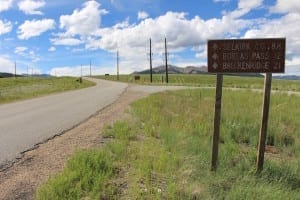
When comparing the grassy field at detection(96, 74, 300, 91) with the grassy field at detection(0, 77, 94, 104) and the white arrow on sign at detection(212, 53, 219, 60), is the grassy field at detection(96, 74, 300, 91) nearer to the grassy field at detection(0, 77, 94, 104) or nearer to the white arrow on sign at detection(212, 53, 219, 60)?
the grassy field at detection(0, 77, 94, 104)

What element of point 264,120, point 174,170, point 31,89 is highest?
point 264,120

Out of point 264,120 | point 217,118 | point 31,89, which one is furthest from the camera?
point 31,89

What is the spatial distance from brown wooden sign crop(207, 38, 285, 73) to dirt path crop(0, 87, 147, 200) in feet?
10.8

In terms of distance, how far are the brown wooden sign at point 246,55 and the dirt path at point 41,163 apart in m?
3.30

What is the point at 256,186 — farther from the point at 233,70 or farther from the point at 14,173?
the point at 14,173

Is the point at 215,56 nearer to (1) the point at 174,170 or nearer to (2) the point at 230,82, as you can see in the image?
(1) the point at 174,170

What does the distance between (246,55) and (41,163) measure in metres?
4.20

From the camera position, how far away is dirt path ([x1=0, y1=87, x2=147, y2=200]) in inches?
206

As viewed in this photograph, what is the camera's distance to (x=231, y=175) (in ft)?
19.3

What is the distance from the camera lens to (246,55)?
6270 millimetres

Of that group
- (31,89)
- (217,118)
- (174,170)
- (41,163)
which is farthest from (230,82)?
(174,170)

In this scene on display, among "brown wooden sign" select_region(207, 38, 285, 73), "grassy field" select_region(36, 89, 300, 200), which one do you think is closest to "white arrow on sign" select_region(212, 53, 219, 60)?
"brown wooden sign" select_region(207, 38, 285, 73)

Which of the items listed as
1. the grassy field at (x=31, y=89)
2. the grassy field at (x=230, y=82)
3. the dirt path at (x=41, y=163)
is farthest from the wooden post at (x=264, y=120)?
the grassy field at (x=230, y=82)

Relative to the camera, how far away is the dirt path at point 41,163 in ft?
17.1
